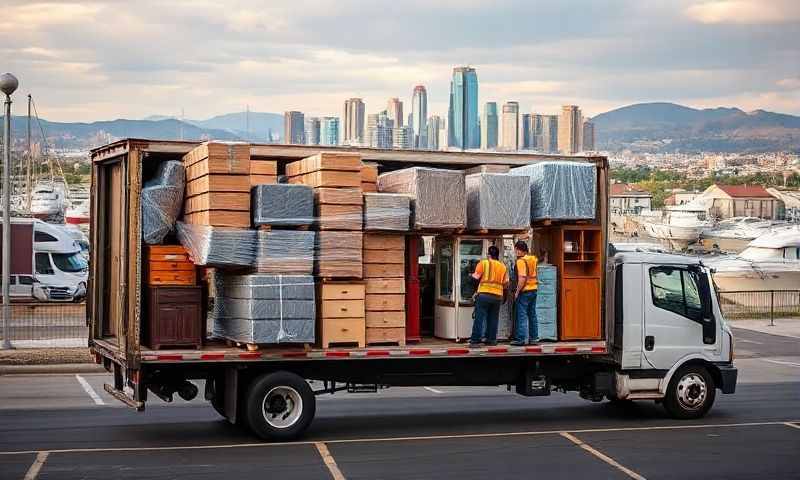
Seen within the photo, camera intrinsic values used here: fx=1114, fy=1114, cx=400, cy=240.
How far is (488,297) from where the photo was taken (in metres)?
15.0

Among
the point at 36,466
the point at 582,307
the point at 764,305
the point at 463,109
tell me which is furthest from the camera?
the point at 463,109

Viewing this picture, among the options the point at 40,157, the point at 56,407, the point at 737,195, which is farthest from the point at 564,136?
the point at 56,407

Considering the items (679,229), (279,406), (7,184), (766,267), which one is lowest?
(279,406)

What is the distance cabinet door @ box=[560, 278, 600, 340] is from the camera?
51.4 feet

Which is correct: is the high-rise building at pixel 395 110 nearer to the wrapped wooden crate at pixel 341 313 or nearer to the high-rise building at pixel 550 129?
the high-rise building at pixel 550 129

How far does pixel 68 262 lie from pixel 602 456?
3145cm

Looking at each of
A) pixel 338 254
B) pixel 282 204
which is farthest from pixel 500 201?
pixel 282 204

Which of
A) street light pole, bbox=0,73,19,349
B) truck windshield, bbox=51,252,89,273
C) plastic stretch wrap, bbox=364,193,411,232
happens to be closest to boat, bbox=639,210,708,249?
truck windshield, bbox=51,252,89,273

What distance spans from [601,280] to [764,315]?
23.3m

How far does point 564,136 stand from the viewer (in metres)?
139

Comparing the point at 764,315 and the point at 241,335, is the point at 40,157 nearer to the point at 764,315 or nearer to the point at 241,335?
the point at 764,315

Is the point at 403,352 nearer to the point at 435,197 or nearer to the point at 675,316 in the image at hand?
the point at 435,197

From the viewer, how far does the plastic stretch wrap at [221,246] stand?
13281 millimetres

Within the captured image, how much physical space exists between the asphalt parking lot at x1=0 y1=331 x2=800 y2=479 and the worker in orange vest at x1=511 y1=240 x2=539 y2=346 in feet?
4.30
